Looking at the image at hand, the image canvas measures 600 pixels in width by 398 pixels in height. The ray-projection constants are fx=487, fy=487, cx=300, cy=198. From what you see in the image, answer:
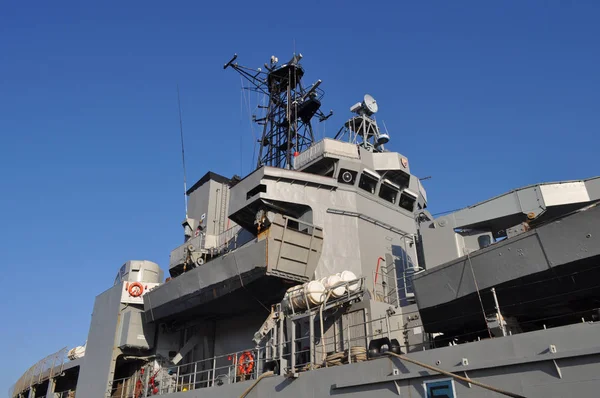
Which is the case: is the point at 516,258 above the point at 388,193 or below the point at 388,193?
below

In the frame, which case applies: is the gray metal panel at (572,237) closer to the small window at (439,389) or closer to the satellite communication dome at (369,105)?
the small window at (439,389)

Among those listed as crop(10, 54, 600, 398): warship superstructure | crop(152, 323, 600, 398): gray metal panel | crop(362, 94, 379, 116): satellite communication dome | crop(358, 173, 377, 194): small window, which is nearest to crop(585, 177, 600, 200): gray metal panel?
crop(10, 54, 600, 398): warship superstructure

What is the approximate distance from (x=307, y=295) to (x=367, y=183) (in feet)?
18.9

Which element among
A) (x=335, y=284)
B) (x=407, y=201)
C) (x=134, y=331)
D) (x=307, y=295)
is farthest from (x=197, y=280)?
(x=407, y=201)

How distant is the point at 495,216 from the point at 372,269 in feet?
15.4

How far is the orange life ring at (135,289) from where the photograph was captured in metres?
17.4

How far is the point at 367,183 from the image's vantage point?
51.2 ft

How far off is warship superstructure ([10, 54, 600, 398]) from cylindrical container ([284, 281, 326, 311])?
0.03 metres

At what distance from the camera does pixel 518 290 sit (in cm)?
764

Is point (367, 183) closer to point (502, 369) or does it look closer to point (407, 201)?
point (407, 201)

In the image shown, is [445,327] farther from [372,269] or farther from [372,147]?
[372,147]

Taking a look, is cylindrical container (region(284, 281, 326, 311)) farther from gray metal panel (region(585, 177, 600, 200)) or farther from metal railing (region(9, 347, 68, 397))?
metal railing (region(9, 347, 68, 397))

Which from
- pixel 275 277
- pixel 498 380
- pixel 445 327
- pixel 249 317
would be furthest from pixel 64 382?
pixel 498 380

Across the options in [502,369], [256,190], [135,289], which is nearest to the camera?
[502,369]
